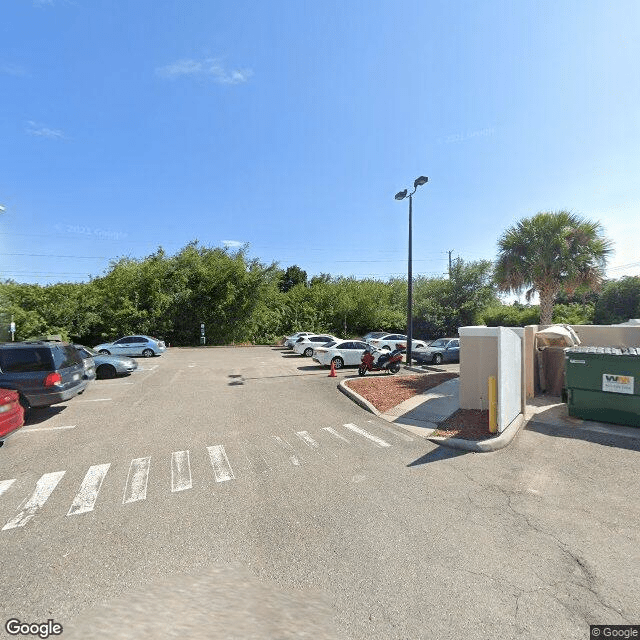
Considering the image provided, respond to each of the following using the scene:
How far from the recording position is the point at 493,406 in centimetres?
725

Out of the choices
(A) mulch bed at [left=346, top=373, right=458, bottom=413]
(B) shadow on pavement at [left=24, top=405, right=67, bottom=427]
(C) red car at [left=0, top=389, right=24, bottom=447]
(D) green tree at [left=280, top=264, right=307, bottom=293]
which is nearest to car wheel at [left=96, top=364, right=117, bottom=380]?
(B) shadow on pavement at [left=24, top=405, right=67, bottom=427]

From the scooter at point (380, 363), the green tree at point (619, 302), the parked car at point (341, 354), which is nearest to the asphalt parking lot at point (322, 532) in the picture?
the scooter at point (380, 363)

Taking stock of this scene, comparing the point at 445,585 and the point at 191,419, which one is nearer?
the point at 445,585

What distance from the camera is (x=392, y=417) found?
8820 mm

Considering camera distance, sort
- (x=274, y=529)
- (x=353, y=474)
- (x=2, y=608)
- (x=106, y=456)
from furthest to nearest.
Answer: (x=106, y=456) < (x=353, y=474) < (x=274, y=529) < (x=2, y=608)

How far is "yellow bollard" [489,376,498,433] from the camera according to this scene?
23.5ft

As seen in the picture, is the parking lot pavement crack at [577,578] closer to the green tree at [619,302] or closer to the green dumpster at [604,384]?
the green dumpster at [604,384]

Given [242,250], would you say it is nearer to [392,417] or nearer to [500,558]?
[392,417]

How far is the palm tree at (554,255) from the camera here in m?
19.0

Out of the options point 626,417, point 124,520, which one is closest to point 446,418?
point 626,417

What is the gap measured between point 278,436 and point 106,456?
2.97m

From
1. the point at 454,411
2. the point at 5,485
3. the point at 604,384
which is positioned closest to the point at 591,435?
the point at 604,384

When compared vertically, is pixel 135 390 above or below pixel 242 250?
below

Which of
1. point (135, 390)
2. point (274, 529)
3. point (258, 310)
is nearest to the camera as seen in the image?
point (274, 529)
